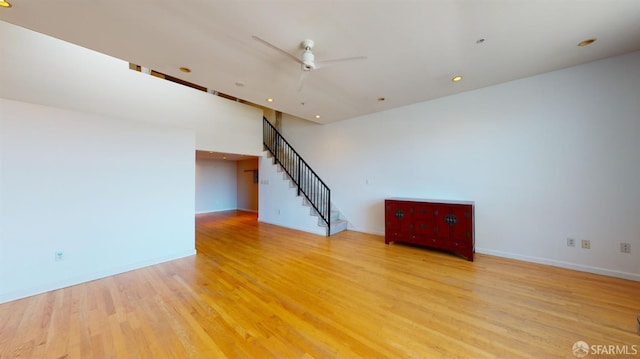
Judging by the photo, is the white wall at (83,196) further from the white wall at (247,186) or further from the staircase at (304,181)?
the white wall at (247,186)

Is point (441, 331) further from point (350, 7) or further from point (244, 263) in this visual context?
point (350, 7)

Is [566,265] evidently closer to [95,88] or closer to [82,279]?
[82,279]

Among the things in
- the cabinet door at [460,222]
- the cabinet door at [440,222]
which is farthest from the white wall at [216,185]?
the cabinet door at [460,222]

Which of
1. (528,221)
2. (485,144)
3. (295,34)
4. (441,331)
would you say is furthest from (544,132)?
(295,34)

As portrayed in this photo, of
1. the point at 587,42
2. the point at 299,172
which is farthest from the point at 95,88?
the point at 587,42

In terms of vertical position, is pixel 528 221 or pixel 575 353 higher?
pixel 528 221

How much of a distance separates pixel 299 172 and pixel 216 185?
4.62m

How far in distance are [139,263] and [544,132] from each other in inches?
269

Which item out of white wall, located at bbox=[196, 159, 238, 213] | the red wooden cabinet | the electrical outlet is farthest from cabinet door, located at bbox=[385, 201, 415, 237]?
white wall, located at bbox=[196, 159, 238, 213]

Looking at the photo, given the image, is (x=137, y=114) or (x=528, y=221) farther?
(x=137, y=114)

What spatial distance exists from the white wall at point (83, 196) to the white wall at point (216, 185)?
5277 mm

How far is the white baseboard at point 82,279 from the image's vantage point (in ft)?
8.42

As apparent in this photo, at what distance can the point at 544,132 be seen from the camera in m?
A: 3.49

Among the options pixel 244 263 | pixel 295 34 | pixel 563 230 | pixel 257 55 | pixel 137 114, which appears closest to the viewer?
pixel 295 34
